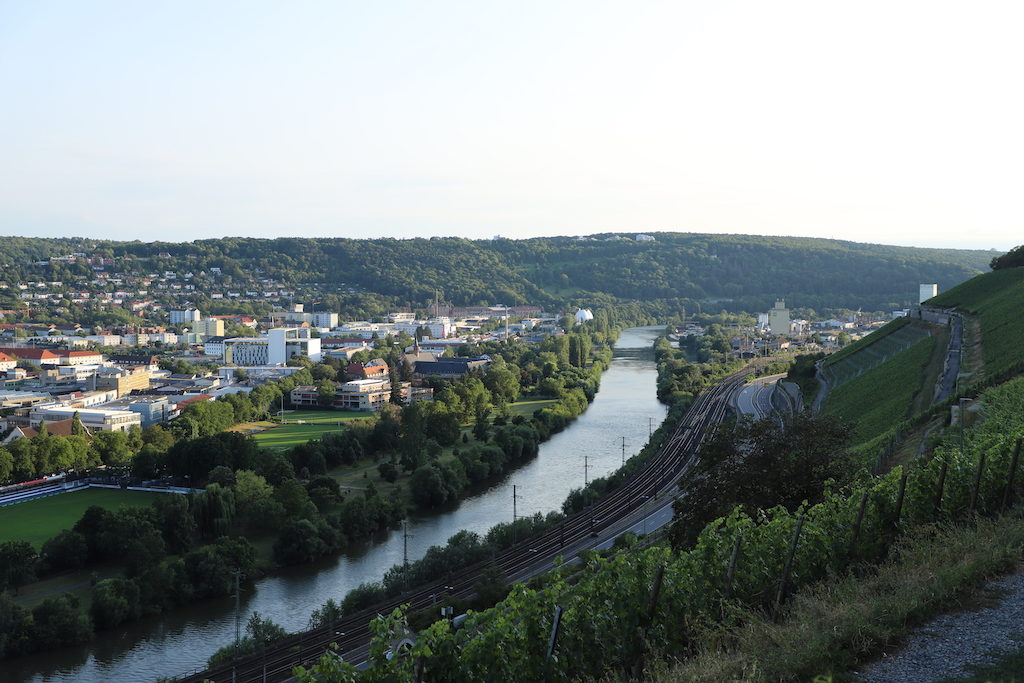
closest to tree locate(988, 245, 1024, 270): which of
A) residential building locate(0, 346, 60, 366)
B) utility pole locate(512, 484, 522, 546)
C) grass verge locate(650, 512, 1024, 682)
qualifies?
utility pole locate(512, 484, 522, 546)

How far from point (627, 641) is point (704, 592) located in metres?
0.47

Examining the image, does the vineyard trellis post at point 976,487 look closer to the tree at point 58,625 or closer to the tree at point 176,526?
the tree at point 58,625

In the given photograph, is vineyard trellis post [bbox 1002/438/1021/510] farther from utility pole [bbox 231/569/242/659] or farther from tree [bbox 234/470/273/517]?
tree [bbox 234/470/273/517]

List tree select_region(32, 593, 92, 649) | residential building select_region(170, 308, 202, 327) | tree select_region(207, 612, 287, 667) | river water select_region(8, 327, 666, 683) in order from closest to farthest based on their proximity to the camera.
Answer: tree select_region(207, 612, 287, 667) → river water select_region(8, 327, 666, 683) → tree select_region(32, 593, 92, 649) → residential building select_region(170, 308, 202, 327)

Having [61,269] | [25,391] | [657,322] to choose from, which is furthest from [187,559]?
[61,269]

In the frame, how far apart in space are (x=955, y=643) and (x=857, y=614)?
34 centimetres

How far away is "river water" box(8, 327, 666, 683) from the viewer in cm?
970

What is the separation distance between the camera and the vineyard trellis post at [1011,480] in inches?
190

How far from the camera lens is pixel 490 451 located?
19000 mm

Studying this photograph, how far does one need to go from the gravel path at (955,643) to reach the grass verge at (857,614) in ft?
0.18

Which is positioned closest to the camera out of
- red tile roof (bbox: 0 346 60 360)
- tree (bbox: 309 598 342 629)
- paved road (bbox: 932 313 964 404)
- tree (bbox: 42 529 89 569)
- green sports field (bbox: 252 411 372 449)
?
tree (bbox: 309 598 342 629)

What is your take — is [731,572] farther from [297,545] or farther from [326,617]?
[297,545]

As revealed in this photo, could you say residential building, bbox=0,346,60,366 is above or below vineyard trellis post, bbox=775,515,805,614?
below

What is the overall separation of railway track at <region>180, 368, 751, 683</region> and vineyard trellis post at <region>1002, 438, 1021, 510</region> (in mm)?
4941
